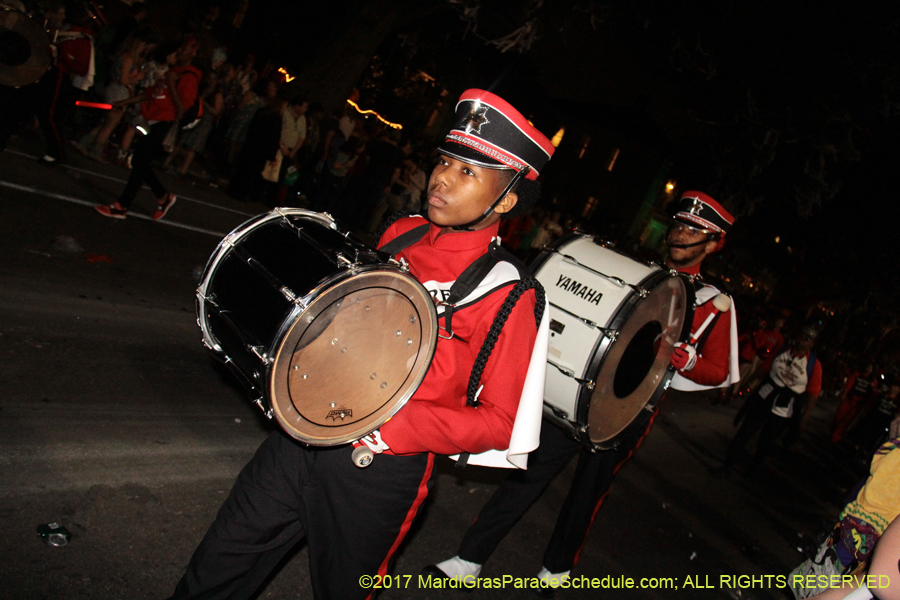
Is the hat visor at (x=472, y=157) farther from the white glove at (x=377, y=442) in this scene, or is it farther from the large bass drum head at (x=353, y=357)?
the white glove at (x=377, y=442)

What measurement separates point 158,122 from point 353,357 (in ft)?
20.1

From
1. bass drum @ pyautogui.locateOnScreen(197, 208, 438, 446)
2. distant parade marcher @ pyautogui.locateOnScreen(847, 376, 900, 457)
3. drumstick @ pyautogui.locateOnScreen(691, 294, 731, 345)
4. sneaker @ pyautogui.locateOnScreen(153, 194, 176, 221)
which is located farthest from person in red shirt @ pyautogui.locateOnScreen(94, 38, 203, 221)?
distant parade marcher @ pyautogui.locateOnScreen(847, 376, 900, 457)

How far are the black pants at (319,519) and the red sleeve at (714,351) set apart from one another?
2.54m

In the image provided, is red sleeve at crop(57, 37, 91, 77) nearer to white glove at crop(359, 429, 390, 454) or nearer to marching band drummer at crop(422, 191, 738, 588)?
marching band drummer at crop(422, 191, 738, 588)

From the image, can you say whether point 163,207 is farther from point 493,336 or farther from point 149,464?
point 493,336

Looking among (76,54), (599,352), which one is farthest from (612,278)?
(76,54)

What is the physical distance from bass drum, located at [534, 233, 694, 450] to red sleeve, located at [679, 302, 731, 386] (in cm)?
26

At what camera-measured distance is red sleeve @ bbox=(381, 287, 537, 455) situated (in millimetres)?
1893

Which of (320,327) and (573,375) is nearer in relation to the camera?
(320,327)

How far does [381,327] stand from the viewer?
1.82 metres

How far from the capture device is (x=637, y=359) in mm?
3525

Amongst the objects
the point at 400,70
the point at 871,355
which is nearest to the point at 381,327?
the point at 400,70

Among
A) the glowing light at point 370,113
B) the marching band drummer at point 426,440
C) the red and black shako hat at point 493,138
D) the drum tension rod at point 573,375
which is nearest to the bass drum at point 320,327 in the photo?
the marching band drummer at point 426,440

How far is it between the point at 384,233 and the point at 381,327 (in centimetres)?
82
